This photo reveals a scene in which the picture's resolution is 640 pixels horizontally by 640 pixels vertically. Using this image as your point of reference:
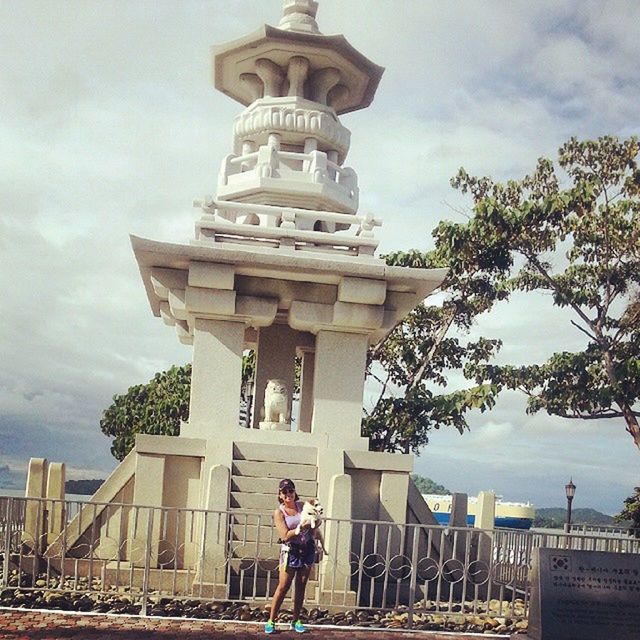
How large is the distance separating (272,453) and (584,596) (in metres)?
4.88

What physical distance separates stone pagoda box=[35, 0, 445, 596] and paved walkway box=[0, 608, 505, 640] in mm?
1876

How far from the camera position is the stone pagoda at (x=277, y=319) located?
11.3 metres

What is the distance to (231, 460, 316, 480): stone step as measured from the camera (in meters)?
11.3

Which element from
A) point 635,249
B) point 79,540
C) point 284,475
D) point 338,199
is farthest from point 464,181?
point 79,540

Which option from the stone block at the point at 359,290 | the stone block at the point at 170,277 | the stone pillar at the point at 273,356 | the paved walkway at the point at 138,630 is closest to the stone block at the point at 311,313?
the stone block at the point at 359,290

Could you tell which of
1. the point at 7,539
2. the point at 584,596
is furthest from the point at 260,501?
the point at 584,596

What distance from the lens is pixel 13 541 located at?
11.2 m

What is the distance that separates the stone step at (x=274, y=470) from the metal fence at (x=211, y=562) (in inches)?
25.0

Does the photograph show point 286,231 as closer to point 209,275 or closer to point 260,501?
Answer: point 209,275

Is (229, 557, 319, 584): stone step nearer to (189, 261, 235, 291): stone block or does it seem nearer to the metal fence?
the metal fence

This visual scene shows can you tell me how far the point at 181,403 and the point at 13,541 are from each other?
14904 millimetres

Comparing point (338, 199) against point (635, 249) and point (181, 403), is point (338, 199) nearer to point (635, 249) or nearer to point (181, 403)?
point (635, 249)

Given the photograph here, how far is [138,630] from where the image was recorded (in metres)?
8.42

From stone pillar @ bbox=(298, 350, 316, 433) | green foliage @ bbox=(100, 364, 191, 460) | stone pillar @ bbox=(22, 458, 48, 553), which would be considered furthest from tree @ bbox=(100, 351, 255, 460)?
stone pillar @ bbox=(22, 458, 48, 553)
